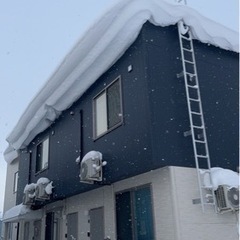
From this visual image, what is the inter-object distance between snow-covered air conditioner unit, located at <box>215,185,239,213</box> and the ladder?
0.13 meters

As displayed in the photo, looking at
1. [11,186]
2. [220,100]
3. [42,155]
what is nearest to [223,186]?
[220,100]

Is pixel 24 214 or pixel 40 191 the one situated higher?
pixel 40 191

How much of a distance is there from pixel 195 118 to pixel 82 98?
13.9 feet

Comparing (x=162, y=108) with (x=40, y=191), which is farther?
(x=40, y=191)

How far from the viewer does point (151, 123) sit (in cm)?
671

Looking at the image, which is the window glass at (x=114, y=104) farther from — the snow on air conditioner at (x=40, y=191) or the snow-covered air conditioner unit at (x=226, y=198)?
the snow on air conditioner at (x=40, y=191)

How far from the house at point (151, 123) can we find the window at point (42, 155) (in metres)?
2.89

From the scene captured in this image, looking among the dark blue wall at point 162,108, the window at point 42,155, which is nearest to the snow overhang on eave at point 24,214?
the window at point 42,155

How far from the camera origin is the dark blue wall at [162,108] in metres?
6.81

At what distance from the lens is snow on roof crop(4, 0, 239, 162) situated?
285 inches

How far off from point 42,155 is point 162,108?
25.6ft

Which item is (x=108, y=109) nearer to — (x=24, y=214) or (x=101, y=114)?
(x=101, y=114)

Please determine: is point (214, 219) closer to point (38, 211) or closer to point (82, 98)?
point (82, 98)

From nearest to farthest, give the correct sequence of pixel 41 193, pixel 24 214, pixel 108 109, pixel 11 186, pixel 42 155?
pixel 108 109 → pixel 41 193 → pixel 24 214 → pixel 42 155 → pixel 11 186
